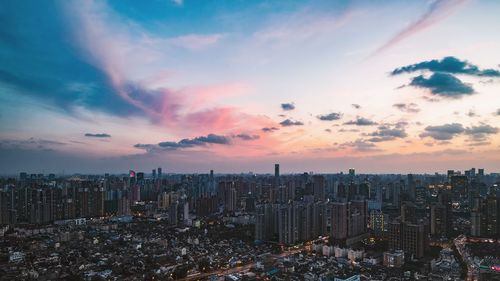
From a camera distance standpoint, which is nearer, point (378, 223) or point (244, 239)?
point (244, 239)

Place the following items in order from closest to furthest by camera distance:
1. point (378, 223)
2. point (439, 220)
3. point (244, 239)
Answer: point (244, 239) < point (439, 220) < point (378, 223)

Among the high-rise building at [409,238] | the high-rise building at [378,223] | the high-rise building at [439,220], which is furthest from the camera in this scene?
the high-rise building at [378,223]

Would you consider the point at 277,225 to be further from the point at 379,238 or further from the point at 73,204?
the point at 73,204

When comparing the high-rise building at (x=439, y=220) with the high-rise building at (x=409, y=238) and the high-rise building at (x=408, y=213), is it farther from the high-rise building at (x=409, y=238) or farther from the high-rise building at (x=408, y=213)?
the high-rise building at (x=409, y=238)

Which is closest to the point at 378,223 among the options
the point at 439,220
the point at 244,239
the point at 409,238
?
the point at 439,220

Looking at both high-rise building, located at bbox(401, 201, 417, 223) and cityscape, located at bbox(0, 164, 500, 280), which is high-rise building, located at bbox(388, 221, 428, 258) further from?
high-rise building, located at bbox(401, 201, 417, 223)

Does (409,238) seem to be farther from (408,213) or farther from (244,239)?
(244,239)

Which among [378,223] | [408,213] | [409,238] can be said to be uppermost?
[408,213]

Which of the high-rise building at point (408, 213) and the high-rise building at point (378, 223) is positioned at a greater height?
the high-rise building at point (408, 213)

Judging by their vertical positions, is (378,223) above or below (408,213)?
below

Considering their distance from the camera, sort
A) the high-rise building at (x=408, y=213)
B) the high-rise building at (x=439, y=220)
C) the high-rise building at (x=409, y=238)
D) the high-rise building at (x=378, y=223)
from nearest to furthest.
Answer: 1. the high-rise building at (x=409, y=238)
2. the high-rise building at (x=439, y=220)
3. the high-rise building at (x=408, y=213)
4. the high-rise building at (x=378, y=223)

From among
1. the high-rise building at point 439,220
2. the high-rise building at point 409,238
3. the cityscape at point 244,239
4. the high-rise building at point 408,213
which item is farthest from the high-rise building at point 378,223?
the high-rise building at point 409,238
